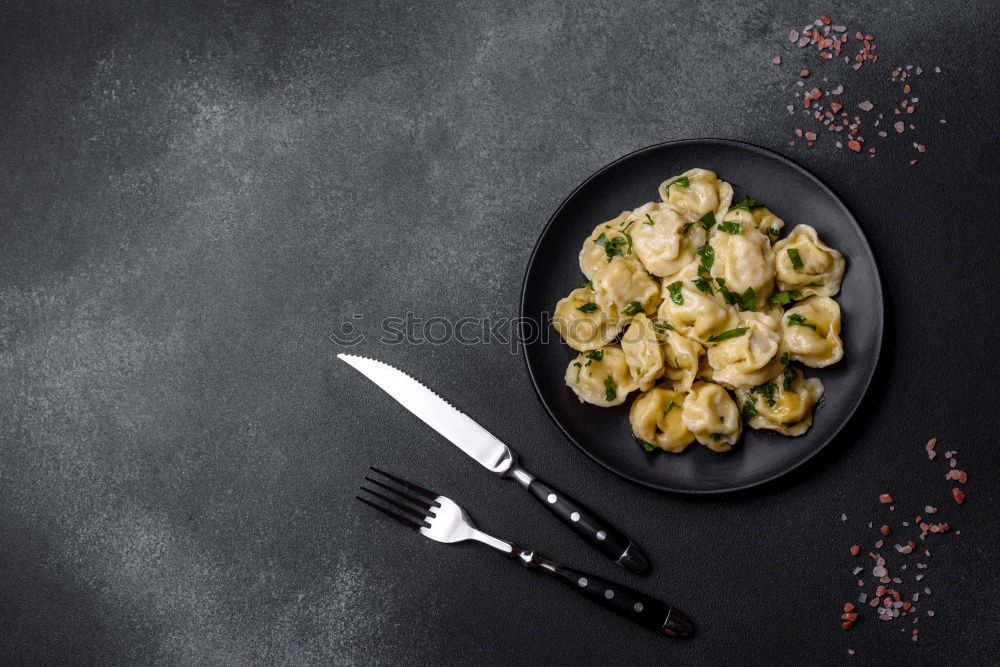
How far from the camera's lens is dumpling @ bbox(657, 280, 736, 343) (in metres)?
3.16

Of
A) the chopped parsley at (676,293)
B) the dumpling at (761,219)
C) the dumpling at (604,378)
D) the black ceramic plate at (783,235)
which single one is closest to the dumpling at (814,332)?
the black ceramic plate at (783,235)

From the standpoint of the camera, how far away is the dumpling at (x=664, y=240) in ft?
10.7

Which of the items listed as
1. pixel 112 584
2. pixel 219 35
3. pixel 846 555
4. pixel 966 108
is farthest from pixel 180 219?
pixel 966 108

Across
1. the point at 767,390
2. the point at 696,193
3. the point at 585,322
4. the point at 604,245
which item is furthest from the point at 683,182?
the point at 767,390

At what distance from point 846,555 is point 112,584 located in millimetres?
3653

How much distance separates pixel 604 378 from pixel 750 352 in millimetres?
658

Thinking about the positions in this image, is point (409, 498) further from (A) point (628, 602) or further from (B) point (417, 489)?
(A) point (628, 602)

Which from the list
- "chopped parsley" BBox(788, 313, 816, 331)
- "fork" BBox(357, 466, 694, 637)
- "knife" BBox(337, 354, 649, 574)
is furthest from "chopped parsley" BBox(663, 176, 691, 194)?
"fork" BBox(357, 466, 694, 637)

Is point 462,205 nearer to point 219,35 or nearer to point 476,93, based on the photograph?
point 476,93

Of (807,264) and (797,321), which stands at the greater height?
(807,264)

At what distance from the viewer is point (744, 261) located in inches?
124

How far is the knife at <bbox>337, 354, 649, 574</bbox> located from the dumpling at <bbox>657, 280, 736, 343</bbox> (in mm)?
960

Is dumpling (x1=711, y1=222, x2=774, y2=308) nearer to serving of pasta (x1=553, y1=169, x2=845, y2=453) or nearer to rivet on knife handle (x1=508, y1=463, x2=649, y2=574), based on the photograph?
serving of pasta (x1=553, y1=169, x2=845, y2=453)

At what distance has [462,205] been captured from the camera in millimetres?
3725
